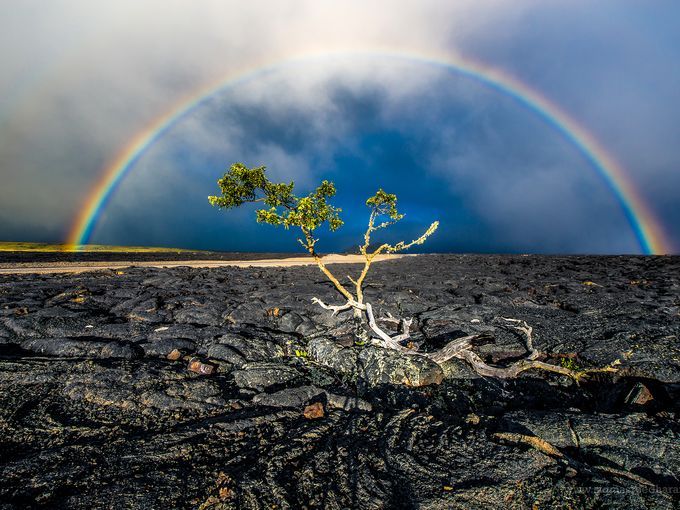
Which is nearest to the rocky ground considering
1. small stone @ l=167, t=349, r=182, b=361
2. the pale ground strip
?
small stone @ l=167, t=349, r=182, b=361

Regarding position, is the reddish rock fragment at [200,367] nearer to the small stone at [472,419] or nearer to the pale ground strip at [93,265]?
the small stone at [472,419]

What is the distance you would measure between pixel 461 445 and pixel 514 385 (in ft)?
13.0

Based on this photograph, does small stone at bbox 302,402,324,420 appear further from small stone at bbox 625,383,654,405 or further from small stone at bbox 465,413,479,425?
small stone at bbox 625,383,654,405

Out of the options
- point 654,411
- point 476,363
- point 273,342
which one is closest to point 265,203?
point 273,342

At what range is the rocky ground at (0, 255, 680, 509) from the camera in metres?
4.46

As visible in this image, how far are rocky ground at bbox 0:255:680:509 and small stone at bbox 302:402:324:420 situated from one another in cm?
4

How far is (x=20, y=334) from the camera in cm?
1124

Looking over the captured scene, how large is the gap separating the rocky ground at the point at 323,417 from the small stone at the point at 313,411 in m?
0.04

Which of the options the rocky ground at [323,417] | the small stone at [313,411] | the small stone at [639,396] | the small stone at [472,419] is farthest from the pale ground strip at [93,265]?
the small stone at [639,396]

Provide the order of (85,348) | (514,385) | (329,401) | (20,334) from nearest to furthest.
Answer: (329,401) < (514,385) < (85,348) < (20,334)

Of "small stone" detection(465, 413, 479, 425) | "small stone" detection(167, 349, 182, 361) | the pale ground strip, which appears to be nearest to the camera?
"small stone" detection(465, 413, 479, 425)

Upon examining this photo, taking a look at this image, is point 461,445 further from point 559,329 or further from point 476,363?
point 559,329

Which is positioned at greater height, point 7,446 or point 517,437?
point 517,437

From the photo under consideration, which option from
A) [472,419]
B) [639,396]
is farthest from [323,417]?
[639,396]
